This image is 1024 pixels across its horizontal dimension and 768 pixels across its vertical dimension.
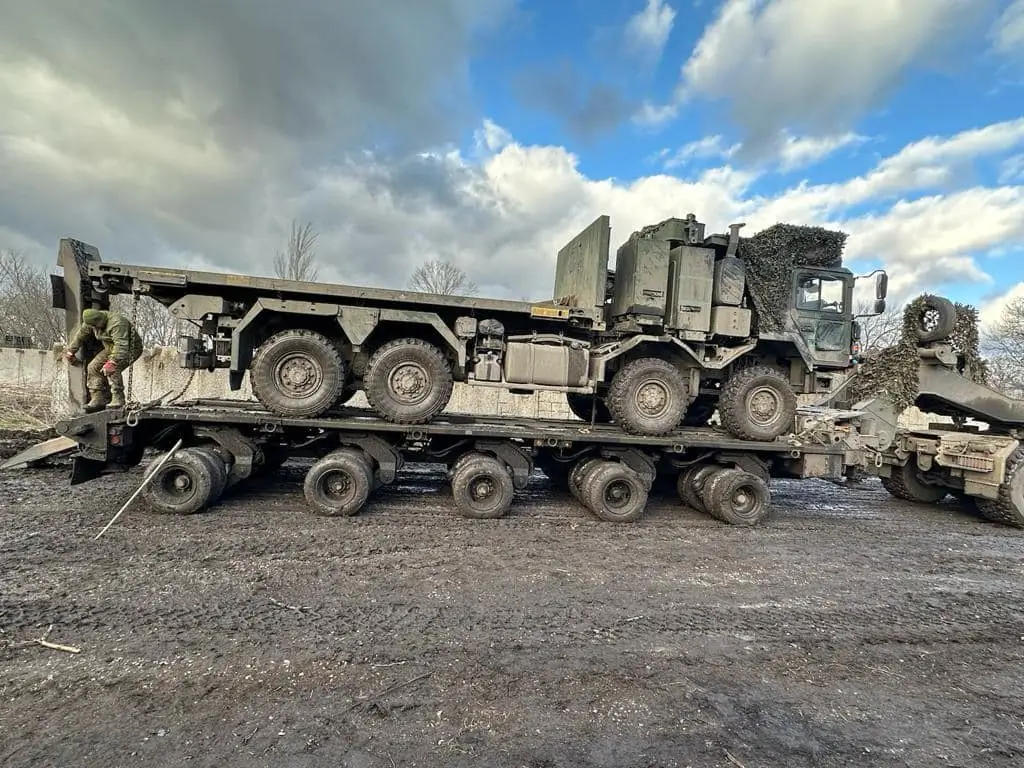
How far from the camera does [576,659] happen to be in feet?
10.9

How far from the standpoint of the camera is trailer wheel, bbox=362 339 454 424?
634cm

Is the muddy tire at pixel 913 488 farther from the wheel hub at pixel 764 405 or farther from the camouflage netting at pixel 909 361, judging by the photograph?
the wheel hub at pixel 764 405

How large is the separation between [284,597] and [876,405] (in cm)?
895

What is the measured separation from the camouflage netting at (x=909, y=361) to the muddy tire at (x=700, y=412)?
2611 mm

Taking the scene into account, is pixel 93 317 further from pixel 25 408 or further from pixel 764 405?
pixel 25 408

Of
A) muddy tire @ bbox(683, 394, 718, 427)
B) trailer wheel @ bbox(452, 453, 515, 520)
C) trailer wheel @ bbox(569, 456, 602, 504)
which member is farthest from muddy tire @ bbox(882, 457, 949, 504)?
trailer wheel @ bbox(452, 453, 515, 520)

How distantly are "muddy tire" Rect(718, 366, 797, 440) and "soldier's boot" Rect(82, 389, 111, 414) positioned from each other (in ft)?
26.9

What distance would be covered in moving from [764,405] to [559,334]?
308cm

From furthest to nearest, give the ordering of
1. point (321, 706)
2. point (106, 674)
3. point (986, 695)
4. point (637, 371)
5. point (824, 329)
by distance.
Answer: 1. point (824, 329)
2. point (637, 371)
3. point (986, 695)
4. point (106, 674)
5. point (321, 706)

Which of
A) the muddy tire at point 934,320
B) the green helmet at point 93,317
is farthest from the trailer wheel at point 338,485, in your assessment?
the muddy tire at point 934,320

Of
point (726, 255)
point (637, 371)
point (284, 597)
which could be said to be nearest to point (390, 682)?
point (284, 597)

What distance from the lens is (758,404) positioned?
7.17 m

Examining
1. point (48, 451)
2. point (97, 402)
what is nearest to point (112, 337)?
point (97, 402)

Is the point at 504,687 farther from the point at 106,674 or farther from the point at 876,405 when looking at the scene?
the point at 876,405
